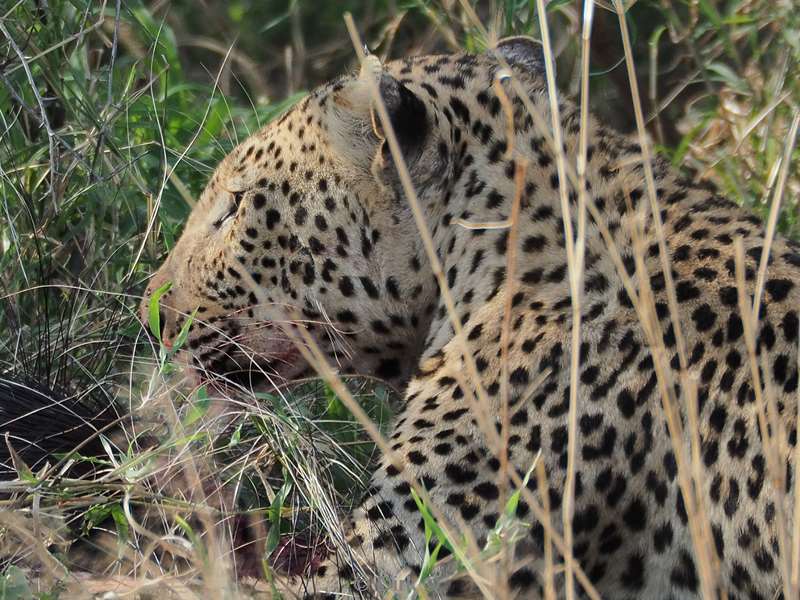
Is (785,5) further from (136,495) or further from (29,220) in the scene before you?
(136,495)

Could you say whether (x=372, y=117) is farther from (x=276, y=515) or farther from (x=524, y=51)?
(x=276, y=515)

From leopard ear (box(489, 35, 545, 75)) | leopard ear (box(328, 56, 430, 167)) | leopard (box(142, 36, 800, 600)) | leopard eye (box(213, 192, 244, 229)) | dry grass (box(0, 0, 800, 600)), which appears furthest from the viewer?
leopard ear (box(489, 35, 545, 75))

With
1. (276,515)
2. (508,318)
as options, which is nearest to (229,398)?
(276,515)

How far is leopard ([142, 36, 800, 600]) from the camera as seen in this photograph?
2707mm

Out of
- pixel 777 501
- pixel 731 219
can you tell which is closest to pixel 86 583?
pixel 777 501

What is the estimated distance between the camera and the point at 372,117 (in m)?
3.08

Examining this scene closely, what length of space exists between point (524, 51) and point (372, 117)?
2.72ft

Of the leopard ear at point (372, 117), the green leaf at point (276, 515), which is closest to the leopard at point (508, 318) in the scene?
the leopard ear at point (372, 117)

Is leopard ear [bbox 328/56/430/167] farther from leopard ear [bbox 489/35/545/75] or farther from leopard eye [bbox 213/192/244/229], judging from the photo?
leopard ear [bbox 489/35/545/75]

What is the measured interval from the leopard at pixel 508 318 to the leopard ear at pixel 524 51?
2.1 inches

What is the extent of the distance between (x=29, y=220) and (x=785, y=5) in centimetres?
280

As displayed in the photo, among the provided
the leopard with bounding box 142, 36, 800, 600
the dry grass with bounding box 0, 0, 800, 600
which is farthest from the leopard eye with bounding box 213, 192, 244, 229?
the dry grass with bounding box 0, 0, 800, 600

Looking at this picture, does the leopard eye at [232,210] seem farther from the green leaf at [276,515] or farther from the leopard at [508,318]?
the green leaf at [276,515]

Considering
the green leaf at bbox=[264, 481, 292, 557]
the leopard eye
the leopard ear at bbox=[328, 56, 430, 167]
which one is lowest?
the green leaf at bbox=[264, 481, 292, 557]
